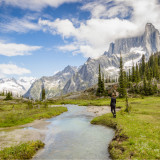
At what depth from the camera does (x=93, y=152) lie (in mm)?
14031

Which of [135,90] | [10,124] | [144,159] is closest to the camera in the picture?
[144,159]

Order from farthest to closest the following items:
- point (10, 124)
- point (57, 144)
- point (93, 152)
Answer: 1. point (10, 124)
2. point (57, 144)
3. point (93, 152)

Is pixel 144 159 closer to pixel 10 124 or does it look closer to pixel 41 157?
pixel 41 157

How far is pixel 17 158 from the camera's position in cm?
1305

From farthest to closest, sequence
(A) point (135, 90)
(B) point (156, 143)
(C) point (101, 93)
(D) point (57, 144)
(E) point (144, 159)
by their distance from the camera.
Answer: (C) point (101, 93) → (A) point (135, 90) → (D) point (57, 144) → (B) point (156, 143) → (E) point (144, 159)

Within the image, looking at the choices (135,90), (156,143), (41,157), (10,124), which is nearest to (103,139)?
(156,143)

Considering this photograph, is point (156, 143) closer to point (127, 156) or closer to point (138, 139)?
point (138, 139)

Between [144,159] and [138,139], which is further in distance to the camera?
[138,139]

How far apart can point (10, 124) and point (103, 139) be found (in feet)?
64.9

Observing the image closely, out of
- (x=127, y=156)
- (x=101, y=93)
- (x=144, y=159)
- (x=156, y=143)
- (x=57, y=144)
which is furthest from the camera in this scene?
(x=101, y=93)

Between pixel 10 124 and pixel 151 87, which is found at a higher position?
pixel 151 87

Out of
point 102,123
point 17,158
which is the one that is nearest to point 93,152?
point 17,158

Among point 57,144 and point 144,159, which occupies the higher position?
point 144,159

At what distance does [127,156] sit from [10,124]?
24.8 meters
